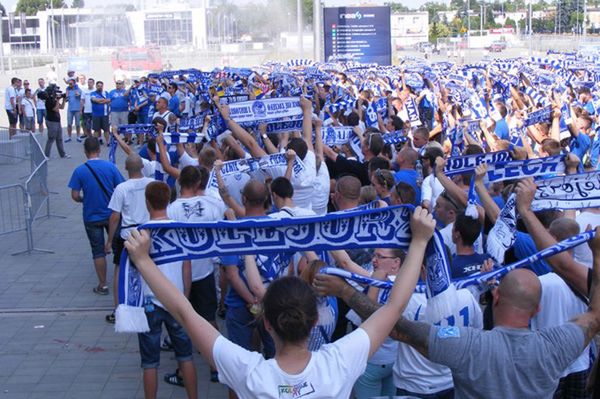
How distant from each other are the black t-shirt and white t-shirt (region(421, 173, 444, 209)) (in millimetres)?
14062

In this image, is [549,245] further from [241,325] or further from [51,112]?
[51,112]

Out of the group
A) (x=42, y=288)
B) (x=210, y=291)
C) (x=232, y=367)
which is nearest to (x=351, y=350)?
(x=232, y=367)

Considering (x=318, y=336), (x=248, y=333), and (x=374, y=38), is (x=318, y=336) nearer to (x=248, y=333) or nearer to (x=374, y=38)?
(x=248, y=333)

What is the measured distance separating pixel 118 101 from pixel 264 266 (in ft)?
61.7

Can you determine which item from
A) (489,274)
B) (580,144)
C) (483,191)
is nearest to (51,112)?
(580,144)

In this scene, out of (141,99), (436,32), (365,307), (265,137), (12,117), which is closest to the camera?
(365,307)

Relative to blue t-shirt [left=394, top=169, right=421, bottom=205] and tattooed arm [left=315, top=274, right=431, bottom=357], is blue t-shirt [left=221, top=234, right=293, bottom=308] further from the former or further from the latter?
blue t-shirt [left=394, top=169, right=421, bottom=205]

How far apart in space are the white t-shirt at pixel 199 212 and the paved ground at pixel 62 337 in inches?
40.6

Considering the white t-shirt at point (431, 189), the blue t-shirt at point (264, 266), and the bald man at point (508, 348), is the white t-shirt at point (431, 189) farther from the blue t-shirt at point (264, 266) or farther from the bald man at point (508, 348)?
the bald man at point (508, 348)

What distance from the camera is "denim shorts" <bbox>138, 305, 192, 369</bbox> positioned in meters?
6.42

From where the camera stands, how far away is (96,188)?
32.1ft

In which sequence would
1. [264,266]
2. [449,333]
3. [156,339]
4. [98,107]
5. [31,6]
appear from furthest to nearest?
1. [31,6]
2. [98,107]
3. [156,339]
4. [264,266]
5. [449,333]

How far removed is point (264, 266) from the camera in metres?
6.01

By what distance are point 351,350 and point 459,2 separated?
178900 mm
